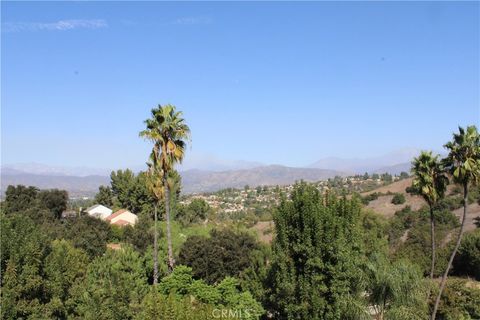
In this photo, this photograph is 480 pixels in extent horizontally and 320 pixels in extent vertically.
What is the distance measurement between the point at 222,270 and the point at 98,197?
72637mm

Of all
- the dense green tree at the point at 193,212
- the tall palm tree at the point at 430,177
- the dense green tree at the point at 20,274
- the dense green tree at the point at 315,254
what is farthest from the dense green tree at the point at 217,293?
the dense green tree at the point at 193,212

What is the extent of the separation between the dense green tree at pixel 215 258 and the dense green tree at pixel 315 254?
10.3 metres

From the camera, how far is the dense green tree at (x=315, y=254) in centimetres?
1656

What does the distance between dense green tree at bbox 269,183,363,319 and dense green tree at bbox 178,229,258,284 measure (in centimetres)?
1028

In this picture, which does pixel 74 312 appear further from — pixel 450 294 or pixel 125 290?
pixel 450 294

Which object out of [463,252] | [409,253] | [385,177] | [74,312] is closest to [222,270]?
[74,312]

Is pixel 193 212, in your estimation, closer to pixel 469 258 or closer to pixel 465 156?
pixel 469 258

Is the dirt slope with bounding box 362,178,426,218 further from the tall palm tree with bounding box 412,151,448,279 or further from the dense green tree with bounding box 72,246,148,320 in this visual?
the dense green tree with bounding box 72,246,148,320

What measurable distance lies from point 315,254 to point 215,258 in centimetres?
1249

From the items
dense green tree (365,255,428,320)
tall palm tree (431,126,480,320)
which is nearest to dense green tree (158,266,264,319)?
dense green tree (365,255,428,320)

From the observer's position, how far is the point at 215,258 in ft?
92.5

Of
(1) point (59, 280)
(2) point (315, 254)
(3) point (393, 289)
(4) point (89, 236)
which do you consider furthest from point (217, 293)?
(4) point (89, 236)

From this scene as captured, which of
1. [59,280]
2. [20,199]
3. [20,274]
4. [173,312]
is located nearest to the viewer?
[173,312]

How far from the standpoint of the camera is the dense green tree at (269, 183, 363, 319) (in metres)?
16.6
